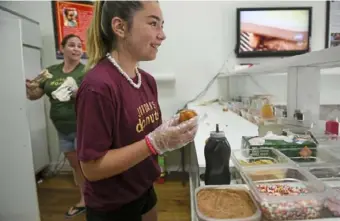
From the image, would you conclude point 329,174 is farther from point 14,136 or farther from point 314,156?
point 14,136

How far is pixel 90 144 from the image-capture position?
73 centimetres

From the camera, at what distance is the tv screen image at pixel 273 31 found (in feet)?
9.55

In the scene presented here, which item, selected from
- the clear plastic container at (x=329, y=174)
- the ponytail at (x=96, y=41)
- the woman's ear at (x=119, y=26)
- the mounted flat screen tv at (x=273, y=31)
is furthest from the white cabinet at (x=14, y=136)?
the mounted flat screen tv at (x=273, y=31)

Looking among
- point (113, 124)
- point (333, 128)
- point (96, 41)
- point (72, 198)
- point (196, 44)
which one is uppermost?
point (196, 44)

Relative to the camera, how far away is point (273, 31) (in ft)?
Answer: 9.66

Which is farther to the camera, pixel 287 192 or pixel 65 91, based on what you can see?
pixel 65 91

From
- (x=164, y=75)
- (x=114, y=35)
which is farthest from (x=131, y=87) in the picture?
(x=164, y=75)

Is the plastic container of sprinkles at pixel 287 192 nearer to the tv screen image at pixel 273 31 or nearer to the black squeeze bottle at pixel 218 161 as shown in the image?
the black squeeze bottle at pixel 218 161

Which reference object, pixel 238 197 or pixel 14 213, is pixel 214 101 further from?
pixel 238 197

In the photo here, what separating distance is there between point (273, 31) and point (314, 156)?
2322 mm

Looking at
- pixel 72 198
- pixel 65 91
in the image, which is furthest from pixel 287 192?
pixel 72 198

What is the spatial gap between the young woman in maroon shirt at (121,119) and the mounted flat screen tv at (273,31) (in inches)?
89.4

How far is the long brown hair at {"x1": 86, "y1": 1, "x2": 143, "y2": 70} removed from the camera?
838 mm

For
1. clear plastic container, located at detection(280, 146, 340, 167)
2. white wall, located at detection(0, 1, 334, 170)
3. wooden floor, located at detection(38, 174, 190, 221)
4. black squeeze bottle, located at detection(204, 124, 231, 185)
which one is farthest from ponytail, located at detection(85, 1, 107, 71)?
white wall, located at detection(0, 1, 334, 170)
